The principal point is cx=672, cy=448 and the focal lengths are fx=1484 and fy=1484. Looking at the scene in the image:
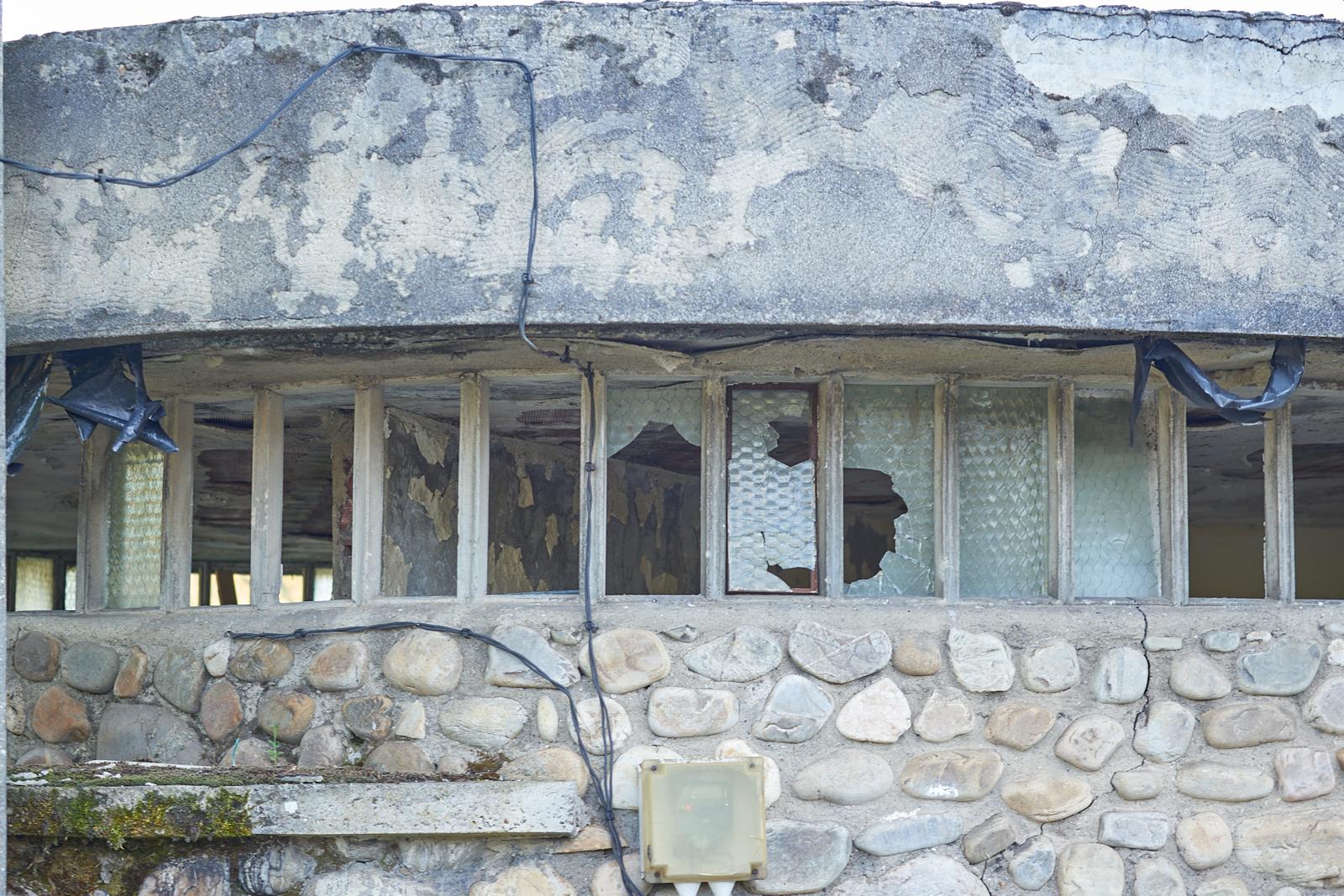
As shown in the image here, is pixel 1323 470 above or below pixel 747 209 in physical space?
below

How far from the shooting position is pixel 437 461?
5941mm

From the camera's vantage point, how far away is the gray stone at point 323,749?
5.07 meters

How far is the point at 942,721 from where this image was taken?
16.2 ft

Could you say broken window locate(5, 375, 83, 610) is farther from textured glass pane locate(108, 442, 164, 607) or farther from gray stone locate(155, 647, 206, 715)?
gray stone locate(155, 647, 206, 715)

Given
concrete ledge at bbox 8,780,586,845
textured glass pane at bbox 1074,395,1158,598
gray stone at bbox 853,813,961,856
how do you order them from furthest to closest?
textured glass pane at bbox 1074,395,1158,598
gray stone at bbox 853,813,961,856
concrete ledge at bbox 8,780,586,845

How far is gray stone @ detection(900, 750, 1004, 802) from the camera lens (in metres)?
4.91

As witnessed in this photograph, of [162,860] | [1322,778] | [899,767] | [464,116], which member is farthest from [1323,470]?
[162,860]

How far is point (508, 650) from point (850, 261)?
1.72m

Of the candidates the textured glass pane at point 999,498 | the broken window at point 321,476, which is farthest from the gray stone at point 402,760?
the textured glass pane at point 999,498

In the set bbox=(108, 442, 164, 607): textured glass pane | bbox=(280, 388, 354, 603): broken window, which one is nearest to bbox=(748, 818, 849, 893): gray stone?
bbox=(280, 388, 354, 603): broken window

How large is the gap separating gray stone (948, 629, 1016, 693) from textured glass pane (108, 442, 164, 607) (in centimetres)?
308

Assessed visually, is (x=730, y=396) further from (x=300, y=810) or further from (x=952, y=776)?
(x=300, y=810)

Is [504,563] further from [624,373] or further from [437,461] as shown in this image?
[624,373]

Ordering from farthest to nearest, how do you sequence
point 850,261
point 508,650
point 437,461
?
point 437,461
point 508,650
point 850,261
